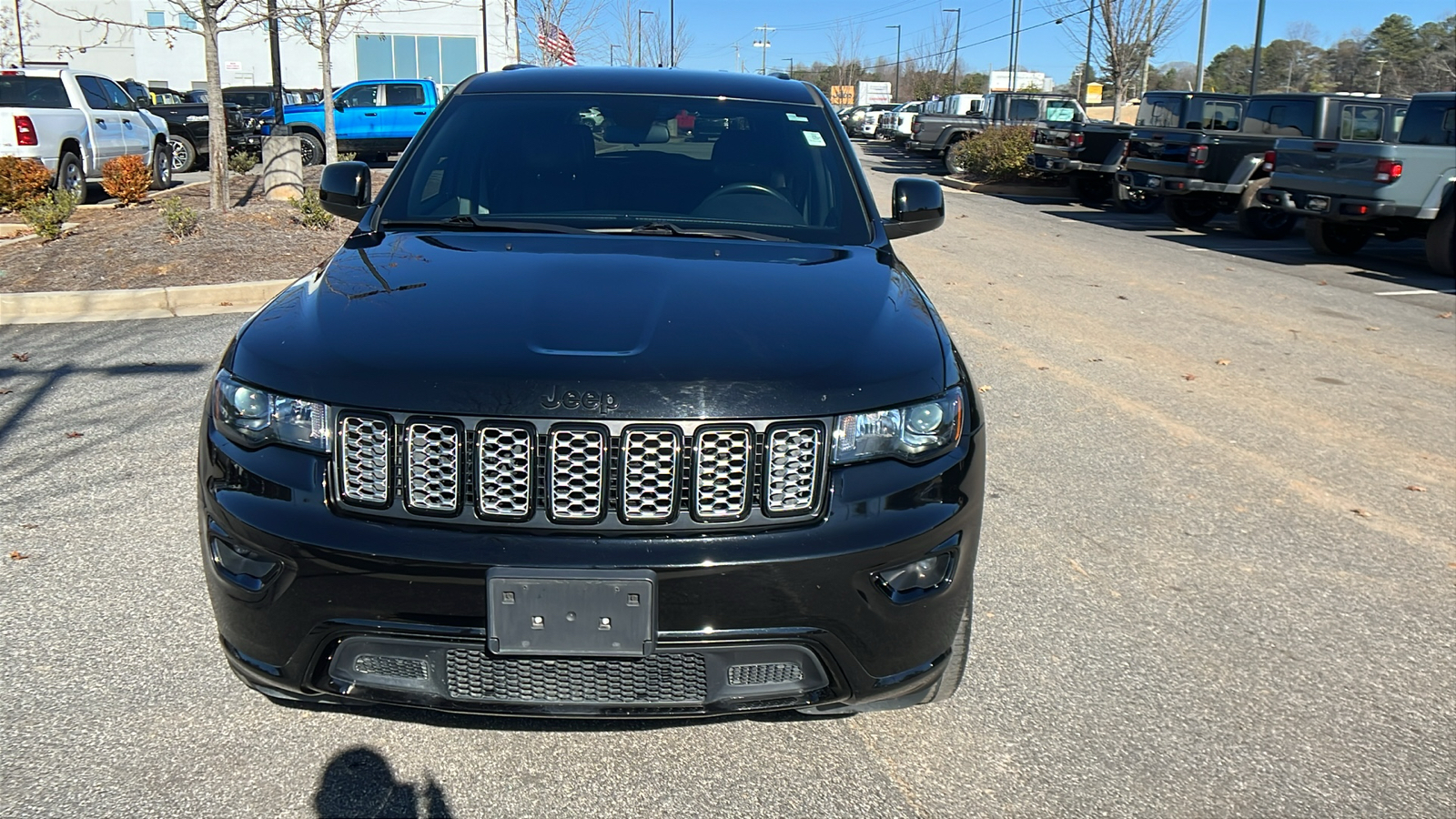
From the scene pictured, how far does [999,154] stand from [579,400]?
77.8 feet

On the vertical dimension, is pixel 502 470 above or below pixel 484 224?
below

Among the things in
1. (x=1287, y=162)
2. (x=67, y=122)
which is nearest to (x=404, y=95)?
(x=67, y=122)

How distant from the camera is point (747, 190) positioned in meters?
3.91

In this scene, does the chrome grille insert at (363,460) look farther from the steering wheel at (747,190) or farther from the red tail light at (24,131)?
the red tail light at (24,131)

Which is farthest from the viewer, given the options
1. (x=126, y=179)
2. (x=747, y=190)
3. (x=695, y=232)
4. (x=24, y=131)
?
(x=24, y=131)

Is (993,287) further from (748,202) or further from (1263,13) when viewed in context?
(1263,13)

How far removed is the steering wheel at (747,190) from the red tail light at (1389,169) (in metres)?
11.1

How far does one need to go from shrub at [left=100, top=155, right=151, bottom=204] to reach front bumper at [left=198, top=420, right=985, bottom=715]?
40.5 feet

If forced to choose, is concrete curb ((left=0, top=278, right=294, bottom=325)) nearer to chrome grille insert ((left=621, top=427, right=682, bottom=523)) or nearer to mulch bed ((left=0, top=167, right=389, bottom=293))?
mulch bed ((left=0, top=167, right=389, bottom=293))

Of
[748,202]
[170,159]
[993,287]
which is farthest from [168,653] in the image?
[170,159]

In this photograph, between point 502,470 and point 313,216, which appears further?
point 313,216

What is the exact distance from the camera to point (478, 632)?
2.39 m

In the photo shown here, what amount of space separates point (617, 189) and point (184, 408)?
10.8 feet

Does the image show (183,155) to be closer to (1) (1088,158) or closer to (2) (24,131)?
(2) (24,131)
